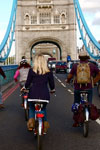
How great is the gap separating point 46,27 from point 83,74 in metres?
51.4

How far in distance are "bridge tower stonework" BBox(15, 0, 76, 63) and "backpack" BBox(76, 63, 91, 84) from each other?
4937 cm

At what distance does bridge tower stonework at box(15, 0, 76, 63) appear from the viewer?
184ft

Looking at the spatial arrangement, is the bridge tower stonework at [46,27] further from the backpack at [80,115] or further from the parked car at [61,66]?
the backpack at [80,115]

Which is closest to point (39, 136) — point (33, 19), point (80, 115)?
point (80, 115)

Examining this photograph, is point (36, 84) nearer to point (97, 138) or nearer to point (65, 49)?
point (97, 138)

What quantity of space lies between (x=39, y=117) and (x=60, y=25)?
173 ft

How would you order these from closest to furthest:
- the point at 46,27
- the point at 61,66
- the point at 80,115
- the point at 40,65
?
the point at 40,65, the point at 80,115, the point at 61,66, the point at 46,27

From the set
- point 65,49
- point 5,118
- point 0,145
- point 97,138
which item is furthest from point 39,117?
point 65,49

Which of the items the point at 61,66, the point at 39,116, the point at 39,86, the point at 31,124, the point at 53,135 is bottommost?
the point at 53,135

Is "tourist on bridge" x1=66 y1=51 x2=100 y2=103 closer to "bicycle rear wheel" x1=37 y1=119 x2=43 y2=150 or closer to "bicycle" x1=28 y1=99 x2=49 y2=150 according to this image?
"bicycle" x1=28 y1=99 x2=49 y2=150

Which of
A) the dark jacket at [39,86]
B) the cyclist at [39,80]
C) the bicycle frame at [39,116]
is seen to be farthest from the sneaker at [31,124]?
the dark jacket at [39,86]

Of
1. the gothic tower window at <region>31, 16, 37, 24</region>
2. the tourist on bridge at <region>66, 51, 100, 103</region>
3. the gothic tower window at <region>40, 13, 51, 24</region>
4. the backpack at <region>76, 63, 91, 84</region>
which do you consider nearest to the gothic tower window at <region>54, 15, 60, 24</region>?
the gothic tower window at <region>40, 13, 51, 24</region>

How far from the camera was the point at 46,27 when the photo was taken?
56906 mm

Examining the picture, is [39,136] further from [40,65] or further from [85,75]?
[85,75]
